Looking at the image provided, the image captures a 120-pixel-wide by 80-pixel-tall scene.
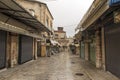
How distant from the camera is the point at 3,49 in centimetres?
1340

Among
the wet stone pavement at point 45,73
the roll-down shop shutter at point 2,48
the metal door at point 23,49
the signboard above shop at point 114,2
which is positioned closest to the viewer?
the signboard above shop at point 114,2

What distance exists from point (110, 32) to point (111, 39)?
0.47m

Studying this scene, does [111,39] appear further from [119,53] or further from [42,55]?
[42,55]

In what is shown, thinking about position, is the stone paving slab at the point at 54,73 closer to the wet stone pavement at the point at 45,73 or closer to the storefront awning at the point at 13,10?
the wet stone pavement at the point at 45,73

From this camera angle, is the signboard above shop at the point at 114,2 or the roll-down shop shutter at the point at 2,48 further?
the roll-down shop shutter at the point at 2,48

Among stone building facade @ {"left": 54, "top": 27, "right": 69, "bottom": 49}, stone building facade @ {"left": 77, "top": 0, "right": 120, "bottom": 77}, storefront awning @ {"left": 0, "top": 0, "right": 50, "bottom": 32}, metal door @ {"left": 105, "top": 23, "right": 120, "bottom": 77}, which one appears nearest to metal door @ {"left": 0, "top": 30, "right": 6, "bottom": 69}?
storefront awning @ {"left": 0, "top": 0, "right": 50, "bottom": 32}

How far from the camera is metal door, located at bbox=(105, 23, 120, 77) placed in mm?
10453

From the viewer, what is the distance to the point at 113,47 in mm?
11305

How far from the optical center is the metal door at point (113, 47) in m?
10.5

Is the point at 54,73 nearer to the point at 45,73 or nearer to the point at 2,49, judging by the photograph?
the point at 45,73

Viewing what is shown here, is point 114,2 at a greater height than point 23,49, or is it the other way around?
point 114,2

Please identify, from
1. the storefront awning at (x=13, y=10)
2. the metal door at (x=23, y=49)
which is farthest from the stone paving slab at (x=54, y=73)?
the storefront awning at (x=13, y=10)

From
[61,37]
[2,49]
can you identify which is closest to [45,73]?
[2,49]

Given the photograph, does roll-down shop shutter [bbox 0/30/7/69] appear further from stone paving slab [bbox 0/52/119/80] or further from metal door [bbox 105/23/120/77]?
metal door [bbox 105/23/120/77]
